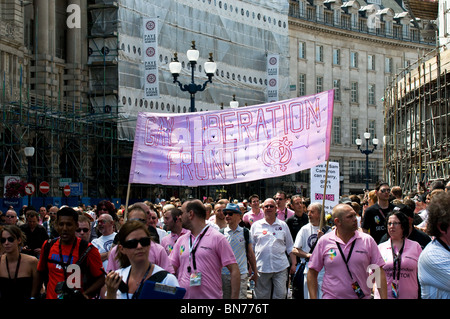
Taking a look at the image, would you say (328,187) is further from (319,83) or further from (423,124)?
(319,83)

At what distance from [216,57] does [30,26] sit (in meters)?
12.4

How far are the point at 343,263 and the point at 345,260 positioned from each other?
32mm

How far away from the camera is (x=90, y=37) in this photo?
146ft

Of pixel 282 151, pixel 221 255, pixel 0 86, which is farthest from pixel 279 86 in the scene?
pixel 221 255

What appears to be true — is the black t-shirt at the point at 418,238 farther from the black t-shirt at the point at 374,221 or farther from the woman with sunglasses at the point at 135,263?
the woman with sunglasses at the point at 135,263

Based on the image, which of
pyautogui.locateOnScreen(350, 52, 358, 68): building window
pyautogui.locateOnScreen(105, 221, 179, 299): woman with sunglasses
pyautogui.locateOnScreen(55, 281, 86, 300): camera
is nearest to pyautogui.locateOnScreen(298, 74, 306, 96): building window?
pyautogui.locateOnScreen(350, 52, 358, 68): building window

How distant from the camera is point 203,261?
786 cm

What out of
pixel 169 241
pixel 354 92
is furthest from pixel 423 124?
pixel 354 92

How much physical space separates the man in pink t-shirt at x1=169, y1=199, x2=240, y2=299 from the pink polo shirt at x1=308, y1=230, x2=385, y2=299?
751 mm

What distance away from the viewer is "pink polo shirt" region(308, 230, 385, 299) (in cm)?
759

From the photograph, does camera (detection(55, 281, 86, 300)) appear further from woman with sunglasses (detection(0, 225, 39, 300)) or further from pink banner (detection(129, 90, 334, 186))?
pink banner (detection(129, 90, 334, 186))

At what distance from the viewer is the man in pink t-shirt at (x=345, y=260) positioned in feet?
24.9

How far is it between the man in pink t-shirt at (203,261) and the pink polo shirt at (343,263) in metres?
0.75
